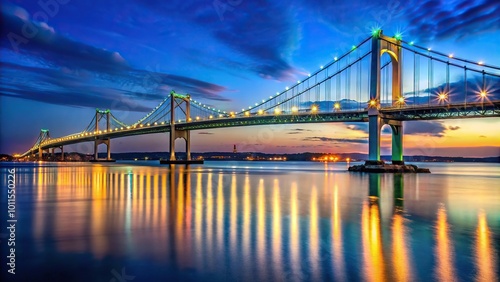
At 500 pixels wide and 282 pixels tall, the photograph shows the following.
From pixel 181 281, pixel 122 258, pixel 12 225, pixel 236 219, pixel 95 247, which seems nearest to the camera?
pixel 181 281

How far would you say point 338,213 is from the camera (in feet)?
41.4

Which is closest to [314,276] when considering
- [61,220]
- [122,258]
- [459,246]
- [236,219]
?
[122,258]

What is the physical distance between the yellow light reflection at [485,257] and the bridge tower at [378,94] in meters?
36.6

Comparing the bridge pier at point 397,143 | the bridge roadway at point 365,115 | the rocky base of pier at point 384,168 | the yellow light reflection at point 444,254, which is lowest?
the rocky base of pier at point 384,168

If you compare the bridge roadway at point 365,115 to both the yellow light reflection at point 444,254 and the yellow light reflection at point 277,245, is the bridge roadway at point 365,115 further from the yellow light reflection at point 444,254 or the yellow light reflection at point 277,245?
the yellow light reflection at point 277,245

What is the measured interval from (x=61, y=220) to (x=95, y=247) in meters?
4.14

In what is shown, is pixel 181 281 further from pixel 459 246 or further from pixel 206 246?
pixel 459 246

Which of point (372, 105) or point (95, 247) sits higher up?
point (372, 105)

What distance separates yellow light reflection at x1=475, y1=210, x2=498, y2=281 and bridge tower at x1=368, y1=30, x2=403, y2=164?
36.6m

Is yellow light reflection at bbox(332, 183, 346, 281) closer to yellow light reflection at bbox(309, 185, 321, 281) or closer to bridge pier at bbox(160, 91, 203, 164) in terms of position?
yellow light reflection at bbox(309, 185, 321, 281)

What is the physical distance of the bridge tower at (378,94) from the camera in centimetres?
4541

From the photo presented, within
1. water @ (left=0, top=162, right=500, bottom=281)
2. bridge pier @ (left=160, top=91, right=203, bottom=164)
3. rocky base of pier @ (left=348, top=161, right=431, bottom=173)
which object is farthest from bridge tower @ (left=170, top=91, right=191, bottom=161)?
water @ (left=0, top=162, right=500, bottom=281)

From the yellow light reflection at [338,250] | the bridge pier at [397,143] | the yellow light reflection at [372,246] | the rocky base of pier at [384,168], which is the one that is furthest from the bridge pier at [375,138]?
the yellow light reflection at [338,250]

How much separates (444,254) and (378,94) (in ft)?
137
